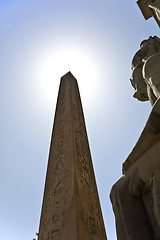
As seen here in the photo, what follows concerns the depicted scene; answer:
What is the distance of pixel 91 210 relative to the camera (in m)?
2.87

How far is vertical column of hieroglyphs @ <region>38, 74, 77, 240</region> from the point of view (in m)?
2.47

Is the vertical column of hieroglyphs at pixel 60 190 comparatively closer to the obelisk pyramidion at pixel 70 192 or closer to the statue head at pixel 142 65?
the obelisk pyramidion at pixel 70 192

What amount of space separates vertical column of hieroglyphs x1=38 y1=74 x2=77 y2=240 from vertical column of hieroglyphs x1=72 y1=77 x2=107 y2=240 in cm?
9

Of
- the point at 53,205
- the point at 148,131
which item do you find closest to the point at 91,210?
the point at 53,205

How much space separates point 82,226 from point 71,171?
93 cm

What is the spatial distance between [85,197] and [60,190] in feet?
1.28

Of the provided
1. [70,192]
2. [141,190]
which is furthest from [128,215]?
[70,192]

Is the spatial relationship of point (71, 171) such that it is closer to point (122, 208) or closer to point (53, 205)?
point (53, 205)

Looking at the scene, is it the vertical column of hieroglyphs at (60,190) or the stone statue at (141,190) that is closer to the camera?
the stone statue at (141,190)

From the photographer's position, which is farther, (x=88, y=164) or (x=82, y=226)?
(x=88, y=164)

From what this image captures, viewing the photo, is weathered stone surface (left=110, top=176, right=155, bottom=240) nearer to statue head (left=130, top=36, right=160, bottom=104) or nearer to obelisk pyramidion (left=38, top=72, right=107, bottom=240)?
obelisk pyramidion (left=38, top=72, right=107, bottom=240)

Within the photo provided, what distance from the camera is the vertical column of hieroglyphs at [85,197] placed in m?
2.48

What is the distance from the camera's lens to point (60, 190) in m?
3.09

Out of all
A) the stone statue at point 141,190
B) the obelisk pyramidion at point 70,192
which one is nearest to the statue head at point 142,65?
the stone statue at point 141,190
